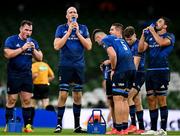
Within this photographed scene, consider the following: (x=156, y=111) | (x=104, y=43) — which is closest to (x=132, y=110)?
(x=156, y=111)

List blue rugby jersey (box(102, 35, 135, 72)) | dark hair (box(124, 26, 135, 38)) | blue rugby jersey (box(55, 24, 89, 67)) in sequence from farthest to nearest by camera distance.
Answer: dark hair (box(124, 26, 135, 38))
blue rugby jersey (box(55, 24, 89, 67))
blue rugby jersey (box(102, 35, 135, 72))

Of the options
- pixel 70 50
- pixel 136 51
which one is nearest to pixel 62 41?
pixel 70 50

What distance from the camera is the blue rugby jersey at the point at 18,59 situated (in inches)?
523

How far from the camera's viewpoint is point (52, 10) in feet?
90.5

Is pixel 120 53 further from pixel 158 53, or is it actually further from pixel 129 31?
pixel 129 31

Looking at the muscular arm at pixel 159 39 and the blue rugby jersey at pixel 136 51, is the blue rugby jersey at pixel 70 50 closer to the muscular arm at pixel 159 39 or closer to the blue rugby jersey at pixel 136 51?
the blue rugby jersey at pixel 136 51

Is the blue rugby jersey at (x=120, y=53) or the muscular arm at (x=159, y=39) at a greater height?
the muscular arm at (x=159, y=39)

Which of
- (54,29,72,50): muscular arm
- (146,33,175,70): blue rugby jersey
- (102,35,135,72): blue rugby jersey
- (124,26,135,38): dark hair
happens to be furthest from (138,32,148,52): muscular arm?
(54,29,72,50): muscular arm

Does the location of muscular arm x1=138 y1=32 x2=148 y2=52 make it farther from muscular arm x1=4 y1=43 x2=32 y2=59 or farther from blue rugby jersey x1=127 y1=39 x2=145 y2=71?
muscular arm x1=4 y1=43 x2=32 y2=59

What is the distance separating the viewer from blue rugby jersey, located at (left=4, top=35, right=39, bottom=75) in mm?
13297

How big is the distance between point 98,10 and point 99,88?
6224 millimetres

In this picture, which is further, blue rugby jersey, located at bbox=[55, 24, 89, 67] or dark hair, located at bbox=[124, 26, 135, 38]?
dark hair, located at bbox=[124, 26, 135, 38]

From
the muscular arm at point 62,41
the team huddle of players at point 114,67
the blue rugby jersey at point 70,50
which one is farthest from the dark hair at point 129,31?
the muscular arm at point 62,41

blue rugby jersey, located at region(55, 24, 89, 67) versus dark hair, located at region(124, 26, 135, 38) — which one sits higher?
dark hair, located at region(124, 26, 135, 38)
